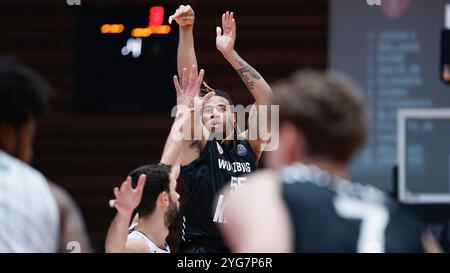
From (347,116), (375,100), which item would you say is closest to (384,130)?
(375,100)

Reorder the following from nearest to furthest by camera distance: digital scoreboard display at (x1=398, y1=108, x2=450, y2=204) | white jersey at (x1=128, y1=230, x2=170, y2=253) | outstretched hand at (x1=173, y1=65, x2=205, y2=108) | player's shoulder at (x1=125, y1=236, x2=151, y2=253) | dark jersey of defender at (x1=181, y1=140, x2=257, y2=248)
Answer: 1. player's shoulder at (x1=125, y1=236, x2=151, y2=253)
2. white jersey at (x1=128, y1=230, x2=170, y2=253)
3. outstretched hand at (x1=173, y1=65, x2=205, y2=108)
4. dark jersey of defender at (x1=181, y1=140, x2=257, y2=248)
5. digital scoreboard display at (x1=398, y1=108, x2=450, y2=204)

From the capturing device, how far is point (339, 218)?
235cm

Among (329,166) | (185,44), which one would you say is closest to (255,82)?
(185,44)

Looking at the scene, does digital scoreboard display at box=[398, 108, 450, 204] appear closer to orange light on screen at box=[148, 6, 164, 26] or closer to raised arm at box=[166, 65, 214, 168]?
orange light on screen at box=[148, 6, 164, 26]

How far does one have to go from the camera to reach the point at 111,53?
803 cm

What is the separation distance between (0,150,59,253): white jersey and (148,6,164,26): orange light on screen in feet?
17.5

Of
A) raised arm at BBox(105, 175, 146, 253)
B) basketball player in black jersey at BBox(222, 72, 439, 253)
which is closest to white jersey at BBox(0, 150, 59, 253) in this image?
basketball player in black jersey at BBox(222, 72, 439, 253)

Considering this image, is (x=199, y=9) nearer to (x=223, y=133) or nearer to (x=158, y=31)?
(x=158, y=31)

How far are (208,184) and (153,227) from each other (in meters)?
0.53

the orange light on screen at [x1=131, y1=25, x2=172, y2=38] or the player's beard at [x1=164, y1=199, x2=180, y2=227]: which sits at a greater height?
the orange light on screen at [x1=131, y1=25, x2=172, y2=38]

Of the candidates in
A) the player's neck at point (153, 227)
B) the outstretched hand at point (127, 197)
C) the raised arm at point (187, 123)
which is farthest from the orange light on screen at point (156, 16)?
the outstretched hand at point (127, 197)

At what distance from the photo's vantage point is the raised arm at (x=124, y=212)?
13.1 feet

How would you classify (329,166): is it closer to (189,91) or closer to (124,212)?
(124,212)

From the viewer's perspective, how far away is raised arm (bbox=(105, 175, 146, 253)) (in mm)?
3994
